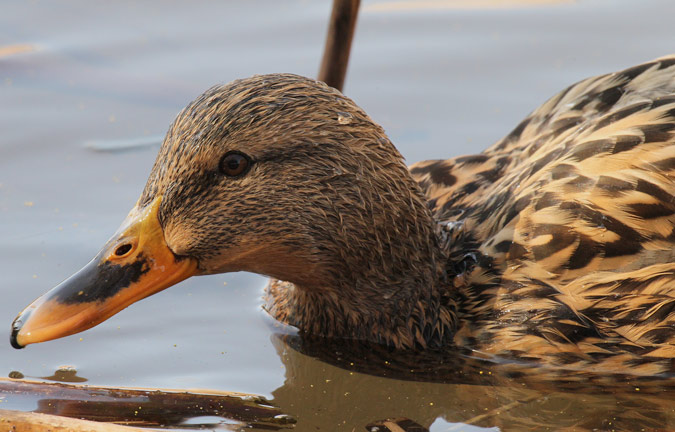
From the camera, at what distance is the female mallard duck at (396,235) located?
17.0 ft

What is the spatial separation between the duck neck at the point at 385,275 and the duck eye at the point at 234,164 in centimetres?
41

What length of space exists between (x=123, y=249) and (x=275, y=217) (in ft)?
2.28

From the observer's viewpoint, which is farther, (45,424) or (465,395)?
(465,395)

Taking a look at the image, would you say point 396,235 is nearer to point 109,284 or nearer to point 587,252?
point 587,252

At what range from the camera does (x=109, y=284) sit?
5062 millimetres

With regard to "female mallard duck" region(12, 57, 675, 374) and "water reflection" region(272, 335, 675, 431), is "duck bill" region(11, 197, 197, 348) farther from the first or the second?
"water reflection" region(272, 335, 675, 431)

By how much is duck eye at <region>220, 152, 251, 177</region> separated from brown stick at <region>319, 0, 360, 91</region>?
1.92m

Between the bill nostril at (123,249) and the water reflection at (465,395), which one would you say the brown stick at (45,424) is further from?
the water reflection at (465,395)

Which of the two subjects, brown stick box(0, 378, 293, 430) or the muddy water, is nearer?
brown stick box(0, 378, 293, 430)

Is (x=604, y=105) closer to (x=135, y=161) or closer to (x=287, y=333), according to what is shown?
(x=287, y=333)

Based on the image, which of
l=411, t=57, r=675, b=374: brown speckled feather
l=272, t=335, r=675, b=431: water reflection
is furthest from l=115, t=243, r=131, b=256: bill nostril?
l=411, t=57, r=675, b=374: brown speckled feather

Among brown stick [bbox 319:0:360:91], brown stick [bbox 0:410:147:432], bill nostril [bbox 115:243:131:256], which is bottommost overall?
brown stick [bbox 0:410:147:432]

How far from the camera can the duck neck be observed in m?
5.52

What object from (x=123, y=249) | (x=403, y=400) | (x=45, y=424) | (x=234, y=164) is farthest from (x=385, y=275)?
(x=45, y=424)
